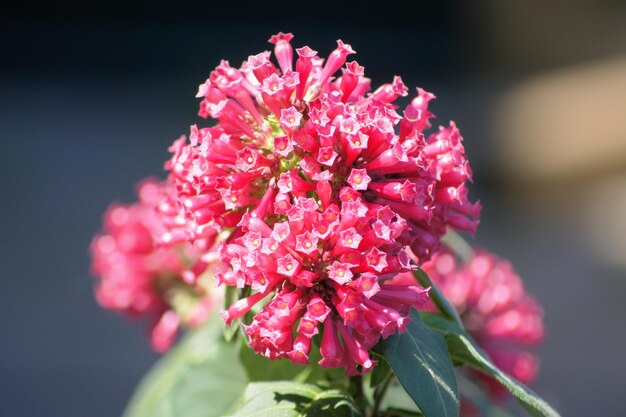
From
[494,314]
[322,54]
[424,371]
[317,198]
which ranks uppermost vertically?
[322,54]

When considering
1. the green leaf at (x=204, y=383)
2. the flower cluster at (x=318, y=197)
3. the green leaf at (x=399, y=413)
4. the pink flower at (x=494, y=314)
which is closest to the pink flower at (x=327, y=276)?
the flower cluster at (x=318, y=197)

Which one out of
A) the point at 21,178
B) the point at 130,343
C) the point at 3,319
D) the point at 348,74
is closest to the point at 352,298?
the point at 348,74

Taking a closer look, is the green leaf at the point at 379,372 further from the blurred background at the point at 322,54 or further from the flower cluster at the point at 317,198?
the blurred background at the point at 322,54

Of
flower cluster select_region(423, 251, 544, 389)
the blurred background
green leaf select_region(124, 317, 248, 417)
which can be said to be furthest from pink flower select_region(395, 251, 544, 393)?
the blurred background

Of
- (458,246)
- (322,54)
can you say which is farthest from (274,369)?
(322,54)

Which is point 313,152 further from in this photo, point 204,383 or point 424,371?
point 204,383

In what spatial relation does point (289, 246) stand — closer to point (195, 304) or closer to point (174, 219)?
point (174, 219)
